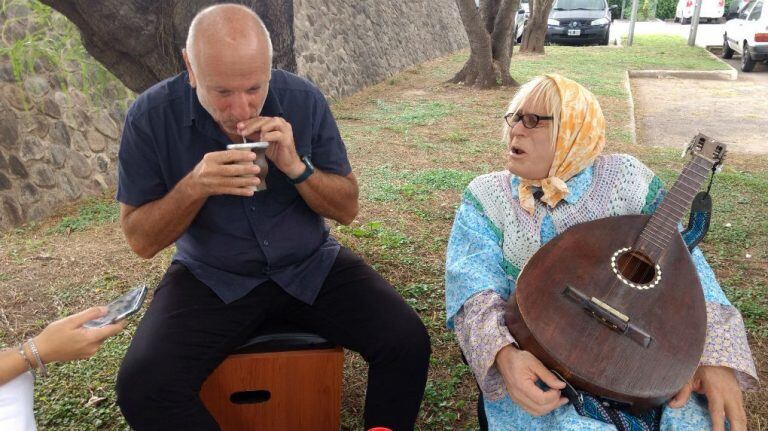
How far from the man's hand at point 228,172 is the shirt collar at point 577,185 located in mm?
897

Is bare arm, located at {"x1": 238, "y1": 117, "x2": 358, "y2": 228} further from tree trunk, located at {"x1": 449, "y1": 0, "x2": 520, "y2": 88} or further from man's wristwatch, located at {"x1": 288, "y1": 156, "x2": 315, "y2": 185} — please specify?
tree trunk, located at {"x1": 449, "y1": 0, "x2": 520, "y2": 88}

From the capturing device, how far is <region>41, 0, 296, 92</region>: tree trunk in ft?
10.6

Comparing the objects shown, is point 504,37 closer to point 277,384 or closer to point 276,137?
point 276,137

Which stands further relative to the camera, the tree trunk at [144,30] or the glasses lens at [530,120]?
the tree trunk at [144,30]

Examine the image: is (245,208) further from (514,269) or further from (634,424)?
(634,424)

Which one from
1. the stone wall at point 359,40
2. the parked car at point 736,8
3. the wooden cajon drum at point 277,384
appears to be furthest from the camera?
the parked car at point 736,8

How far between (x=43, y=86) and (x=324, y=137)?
3.92m

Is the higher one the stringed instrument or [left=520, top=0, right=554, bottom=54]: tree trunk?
the stringed instrument

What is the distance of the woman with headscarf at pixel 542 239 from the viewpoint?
1728mm

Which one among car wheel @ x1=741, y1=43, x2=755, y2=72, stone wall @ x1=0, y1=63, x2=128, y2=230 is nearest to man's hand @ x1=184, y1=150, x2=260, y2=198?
stone wall @ x1=0, y1=63, x2=128, y2=230

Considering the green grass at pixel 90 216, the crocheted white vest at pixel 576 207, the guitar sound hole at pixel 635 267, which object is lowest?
the green grass at pixel 90 216

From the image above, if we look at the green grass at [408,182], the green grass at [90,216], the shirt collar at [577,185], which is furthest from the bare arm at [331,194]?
the green grass at [90,216]

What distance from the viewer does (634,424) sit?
166cm

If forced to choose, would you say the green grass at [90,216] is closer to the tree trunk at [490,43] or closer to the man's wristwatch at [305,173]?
the man's wristwatch at [305,173]
